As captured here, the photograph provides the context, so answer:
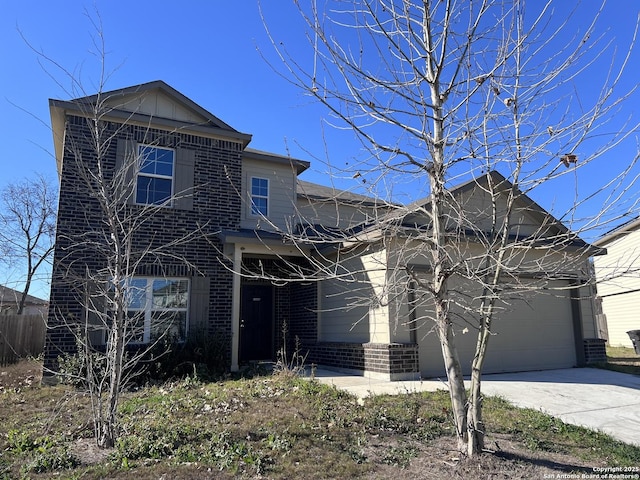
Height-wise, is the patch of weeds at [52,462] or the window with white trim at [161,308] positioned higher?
the window with white trim at [161,308]

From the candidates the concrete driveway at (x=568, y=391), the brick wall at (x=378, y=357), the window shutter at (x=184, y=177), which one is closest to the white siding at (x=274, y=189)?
the window shutter at (x=184, y=177)

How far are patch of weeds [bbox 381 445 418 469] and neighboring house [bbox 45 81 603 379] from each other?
412 cm

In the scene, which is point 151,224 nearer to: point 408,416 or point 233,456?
point 233,456

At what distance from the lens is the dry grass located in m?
4.45

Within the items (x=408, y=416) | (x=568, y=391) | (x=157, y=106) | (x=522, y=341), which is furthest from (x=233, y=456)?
(x=157, y=106)

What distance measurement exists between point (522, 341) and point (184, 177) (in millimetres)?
9353

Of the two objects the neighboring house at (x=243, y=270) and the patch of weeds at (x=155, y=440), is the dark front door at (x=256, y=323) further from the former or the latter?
the patch of weeds at (x=155, y=440)

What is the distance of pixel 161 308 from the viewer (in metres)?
10.5

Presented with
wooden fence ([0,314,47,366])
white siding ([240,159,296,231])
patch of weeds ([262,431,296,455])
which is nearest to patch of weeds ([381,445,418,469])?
patch of weeds ([262,431,296,455])

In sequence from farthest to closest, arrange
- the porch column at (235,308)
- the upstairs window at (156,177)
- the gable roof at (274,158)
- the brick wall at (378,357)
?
the gable roof at (274,158) < the upstairs window at (156,177) < the porch column at (235,308) < the brick wall at (378,357)

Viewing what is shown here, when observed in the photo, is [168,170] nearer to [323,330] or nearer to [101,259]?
[101,259]

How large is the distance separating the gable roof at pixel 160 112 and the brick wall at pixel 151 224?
23cm

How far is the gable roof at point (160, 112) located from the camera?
432 inches

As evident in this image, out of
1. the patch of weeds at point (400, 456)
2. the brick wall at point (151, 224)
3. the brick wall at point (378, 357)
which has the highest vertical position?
the brick wall at point (151, 224)
